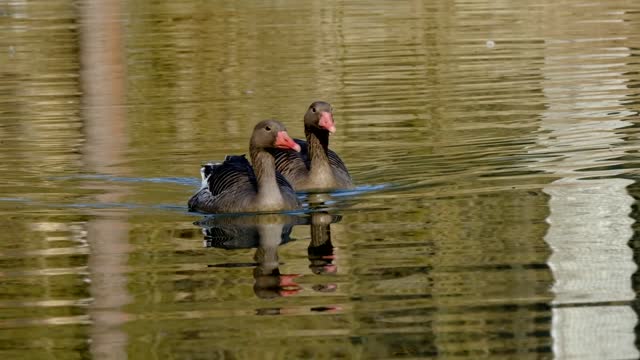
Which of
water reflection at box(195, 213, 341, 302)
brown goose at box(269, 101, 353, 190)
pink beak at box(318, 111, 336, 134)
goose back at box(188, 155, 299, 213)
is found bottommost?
water reflection at box(195, 213, 341, 302)

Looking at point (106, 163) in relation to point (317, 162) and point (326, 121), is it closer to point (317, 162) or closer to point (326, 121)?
point (317, 162)

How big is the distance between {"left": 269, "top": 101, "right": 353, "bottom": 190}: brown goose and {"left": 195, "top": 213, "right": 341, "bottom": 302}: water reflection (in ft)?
5.21

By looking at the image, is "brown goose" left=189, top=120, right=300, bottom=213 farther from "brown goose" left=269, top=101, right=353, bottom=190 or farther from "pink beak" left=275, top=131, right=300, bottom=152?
"brown goose" left=269, top=101, right=353, bottom=190

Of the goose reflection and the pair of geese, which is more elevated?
the pair of geese

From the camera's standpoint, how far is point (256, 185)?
14.6m

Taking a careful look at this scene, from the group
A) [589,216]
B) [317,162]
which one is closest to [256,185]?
[317,162]

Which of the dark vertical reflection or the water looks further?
the dark vertical reflection

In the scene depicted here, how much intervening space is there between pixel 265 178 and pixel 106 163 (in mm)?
3713

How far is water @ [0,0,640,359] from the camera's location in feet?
30.1

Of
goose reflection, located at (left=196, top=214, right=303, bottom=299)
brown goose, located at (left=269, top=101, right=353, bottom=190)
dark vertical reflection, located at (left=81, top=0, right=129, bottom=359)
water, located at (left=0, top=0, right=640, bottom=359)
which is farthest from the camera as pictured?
brown goose, located at (left=269, top=101, right=353, bottom=190)

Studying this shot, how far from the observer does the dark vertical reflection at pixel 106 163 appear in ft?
31.2

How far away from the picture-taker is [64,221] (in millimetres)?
13938

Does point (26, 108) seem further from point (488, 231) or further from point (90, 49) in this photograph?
point (488, 231)

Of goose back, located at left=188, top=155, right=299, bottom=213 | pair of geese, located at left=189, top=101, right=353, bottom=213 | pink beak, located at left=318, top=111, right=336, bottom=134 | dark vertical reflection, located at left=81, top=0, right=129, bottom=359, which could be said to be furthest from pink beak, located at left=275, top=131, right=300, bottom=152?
dark vertical reflection, located at left=81, top=0, right=129, bottom=359
